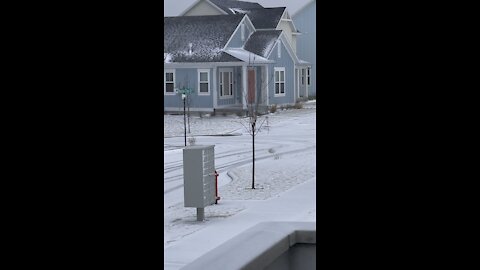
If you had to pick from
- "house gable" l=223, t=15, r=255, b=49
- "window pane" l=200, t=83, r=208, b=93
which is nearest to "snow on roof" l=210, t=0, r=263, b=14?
"house gable" l=223, t=15, r=255, b=49

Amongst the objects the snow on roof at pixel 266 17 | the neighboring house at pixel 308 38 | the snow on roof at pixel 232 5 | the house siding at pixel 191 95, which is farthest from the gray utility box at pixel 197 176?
the neighboring house at pixel 308 38

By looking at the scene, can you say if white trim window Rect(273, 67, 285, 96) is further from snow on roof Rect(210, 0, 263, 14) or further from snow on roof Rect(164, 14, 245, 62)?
snow on roof Rect(210, 0, 263, 14)

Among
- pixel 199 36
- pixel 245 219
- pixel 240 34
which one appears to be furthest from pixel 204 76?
pixel 245 219

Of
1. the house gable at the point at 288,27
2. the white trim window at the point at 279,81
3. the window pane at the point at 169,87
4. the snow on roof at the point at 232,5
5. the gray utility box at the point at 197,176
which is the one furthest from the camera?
the house gable at the point at 288,27

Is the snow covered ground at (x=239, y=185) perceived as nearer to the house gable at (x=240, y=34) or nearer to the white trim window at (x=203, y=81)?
the white trim window at (x=203, y=81)

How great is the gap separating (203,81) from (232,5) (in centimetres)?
789

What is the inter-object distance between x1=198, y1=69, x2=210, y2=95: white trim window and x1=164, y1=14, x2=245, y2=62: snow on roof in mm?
430

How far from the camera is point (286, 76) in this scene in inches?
1185

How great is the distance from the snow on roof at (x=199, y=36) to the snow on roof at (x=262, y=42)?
1133 millimetres

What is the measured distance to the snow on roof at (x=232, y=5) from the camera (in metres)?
32.2
